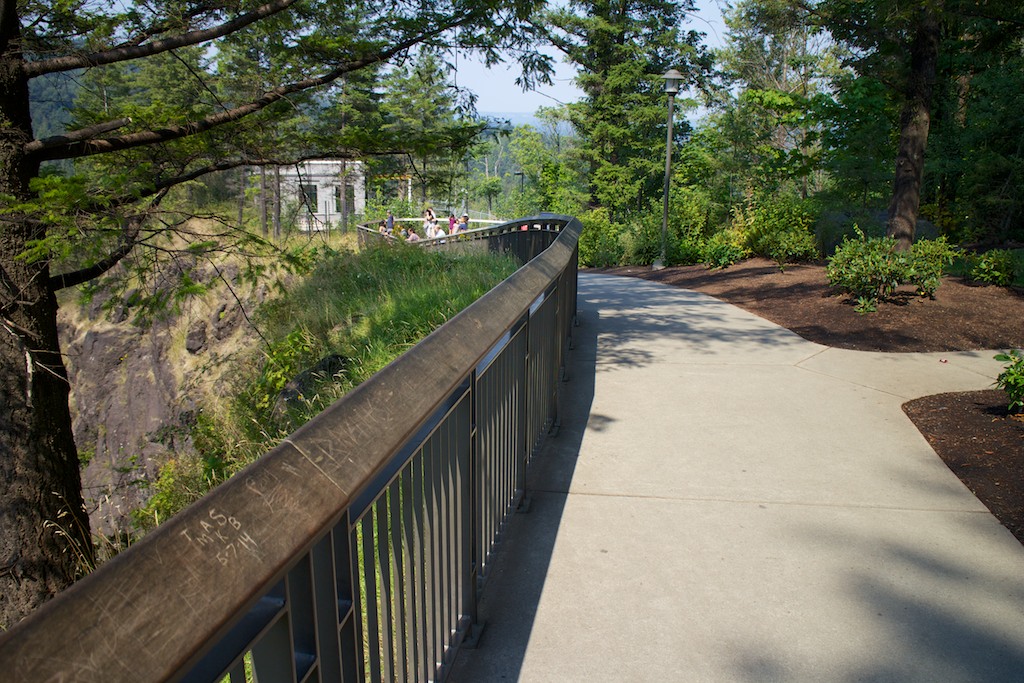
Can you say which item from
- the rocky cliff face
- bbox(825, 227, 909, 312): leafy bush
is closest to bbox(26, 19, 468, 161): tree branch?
bbox(825, 227, 909, 312): leafy bush

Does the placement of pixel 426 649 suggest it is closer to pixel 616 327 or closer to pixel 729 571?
pixel 729 571

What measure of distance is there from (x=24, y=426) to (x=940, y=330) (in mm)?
9807

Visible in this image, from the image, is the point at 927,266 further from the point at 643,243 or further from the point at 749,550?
the point at 643,243

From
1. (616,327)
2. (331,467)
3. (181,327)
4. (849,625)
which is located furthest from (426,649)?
(181,327)

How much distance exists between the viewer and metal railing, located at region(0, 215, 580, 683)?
0.98 meters

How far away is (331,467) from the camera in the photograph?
1.59 m

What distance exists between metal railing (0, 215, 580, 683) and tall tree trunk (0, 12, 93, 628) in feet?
16.3

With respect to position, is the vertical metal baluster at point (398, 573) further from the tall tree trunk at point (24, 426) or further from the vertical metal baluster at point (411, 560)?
the tall tree trunk at point (24, 426)

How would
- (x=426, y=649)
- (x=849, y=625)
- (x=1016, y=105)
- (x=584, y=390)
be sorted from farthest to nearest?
(x=1016, y=105) < (x=584, y=390) < (x=849, y=625) < (x=426, y=649)

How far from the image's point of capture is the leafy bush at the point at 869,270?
34.6 ft

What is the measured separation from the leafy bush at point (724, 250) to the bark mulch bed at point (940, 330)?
38 cm

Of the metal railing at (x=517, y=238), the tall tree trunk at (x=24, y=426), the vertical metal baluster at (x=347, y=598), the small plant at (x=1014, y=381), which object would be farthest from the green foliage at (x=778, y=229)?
the vertical metal baluster at (x=347, y=598)

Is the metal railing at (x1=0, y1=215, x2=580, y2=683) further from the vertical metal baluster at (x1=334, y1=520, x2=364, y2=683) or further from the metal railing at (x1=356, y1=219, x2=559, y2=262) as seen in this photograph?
the metal railing at (x1=356, y1=219, x2=559, y2=262)

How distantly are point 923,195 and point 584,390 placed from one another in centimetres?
2067
